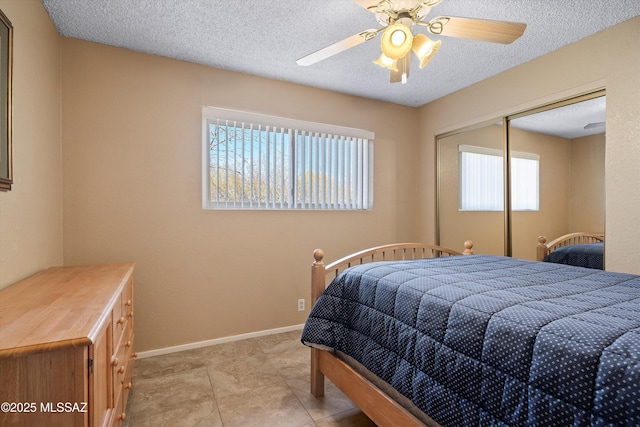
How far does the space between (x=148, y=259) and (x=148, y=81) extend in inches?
56.9

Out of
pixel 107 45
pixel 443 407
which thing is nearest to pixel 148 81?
pixel 107 45

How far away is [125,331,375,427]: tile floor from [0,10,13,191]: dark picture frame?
1425 mm

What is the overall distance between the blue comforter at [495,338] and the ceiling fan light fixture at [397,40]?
3.63 ft

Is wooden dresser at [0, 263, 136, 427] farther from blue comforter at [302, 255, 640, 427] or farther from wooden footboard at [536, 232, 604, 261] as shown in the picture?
wooden footboard at [536, 232, 604, 261]

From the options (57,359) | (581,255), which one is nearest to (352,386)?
(57,359)

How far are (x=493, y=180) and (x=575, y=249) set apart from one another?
0.93 meters

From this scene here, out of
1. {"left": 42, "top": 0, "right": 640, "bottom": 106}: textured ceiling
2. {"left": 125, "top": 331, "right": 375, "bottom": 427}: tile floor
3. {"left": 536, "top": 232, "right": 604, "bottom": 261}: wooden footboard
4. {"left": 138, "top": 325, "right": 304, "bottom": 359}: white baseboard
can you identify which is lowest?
{"left": 125, "top": 331, "right": 375, "bottom": 427}: tile floor

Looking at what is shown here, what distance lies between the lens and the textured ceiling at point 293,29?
1.94 metres

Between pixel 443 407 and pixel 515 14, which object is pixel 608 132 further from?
pixel 443 407

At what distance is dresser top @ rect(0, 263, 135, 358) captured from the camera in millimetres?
866

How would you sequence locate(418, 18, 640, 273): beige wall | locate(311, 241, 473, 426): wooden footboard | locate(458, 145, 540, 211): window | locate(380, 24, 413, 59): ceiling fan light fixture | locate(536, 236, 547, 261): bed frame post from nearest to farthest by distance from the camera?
locate(311, 241, 473, 426): wooden footboard
locate(380, 24, 413, 59): ceiling fan light fixture
locate(418, 18, 640, 273): beige wall
locate(536, 236, 547, 261): bed frame post
locate(458, 145, 540, 211): window

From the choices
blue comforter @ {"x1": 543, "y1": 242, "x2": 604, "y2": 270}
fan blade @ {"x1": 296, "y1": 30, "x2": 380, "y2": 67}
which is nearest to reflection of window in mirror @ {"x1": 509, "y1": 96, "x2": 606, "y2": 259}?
blue comforter @ {"x1": 543, "y1": 242, "x2": 604, "y2": 270}

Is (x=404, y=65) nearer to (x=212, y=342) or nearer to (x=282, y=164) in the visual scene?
(x=282, y=164)

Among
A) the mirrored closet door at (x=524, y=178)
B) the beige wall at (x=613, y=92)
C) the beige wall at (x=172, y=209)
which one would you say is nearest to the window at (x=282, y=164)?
the beige wall at (x=172, y=209)
